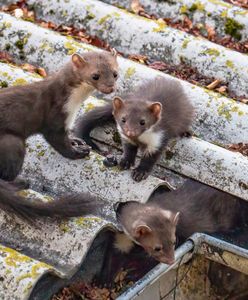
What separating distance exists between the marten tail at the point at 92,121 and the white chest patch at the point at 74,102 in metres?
0.06

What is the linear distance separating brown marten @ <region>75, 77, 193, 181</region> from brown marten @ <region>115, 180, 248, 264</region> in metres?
0.25

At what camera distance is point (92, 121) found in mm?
4754

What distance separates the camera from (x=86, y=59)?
492cm

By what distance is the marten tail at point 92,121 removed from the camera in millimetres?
4793

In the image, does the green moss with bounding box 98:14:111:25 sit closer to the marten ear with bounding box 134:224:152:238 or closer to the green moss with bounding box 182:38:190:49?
the green moss with bounding box 182:38:190:49

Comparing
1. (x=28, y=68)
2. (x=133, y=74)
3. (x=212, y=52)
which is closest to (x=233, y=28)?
(x=212, y=52)

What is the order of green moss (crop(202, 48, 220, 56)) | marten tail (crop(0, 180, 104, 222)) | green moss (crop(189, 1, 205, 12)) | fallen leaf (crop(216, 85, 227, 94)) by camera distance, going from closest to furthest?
marten tail (crop(0, 180, 104, 222)) → fallen leaf (crop(216, 85, 227, 94)) → green moss (crop(202, 48, 220, 56)) → green moss (crop(189, 1, 205, 12))

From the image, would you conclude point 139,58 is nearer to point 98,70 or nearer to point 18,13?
point 98,70

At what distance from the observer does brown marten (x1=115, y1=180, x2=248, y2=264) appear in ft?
14.5

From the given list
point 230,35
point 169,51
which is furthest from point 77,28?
point 230,35

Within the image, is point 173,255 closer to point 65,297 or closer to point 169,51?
point 65,297

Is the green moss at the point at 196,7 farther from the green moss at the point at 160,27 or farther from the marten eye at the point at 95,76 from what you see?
the marten eye at the point at 95,76

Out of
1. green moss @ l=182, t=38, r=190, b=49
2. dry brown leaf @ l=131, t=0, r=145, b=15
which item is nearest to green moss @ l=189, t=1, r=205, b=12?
dry brown leaf @ l=131, t=0, r=145, b=15

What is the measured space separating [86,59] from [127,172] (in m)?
0.88
